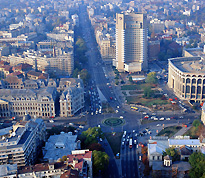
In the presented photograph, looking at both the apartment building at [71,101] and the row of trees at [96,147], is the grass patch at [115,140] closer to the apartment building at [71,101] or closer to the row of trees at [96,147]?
the row of trees at [96,147]

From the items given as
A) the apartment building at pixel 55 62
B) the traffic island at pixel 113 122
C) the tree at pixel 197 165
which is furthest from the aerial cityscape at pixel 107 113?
the apartment building at pixel 55 62

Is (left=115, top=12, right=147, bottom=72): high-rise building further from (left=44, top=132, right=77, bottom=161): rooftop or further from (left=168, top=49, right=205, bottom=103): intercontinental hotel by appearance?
(left=44, top=132, right=77, bottom=161): rooftop

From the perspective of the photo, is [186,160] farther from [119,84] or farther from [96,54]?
[96,54]

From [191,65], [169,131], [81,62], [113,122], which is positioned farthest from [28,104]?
[81,62]

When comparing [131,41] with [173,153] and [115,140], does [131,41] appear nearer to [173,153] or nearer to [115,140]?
[115,140]

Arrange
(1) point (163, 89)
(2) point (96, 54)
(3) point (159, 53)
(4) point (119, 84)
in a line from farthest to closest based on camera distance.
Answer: (2) point (96, 54)
(3) point (159, 53)
(4) point (119, 84)
(1) point (163, 89)

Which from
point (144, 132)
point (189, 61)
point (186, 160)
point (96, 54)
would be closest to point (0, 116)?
point (144, 132)
